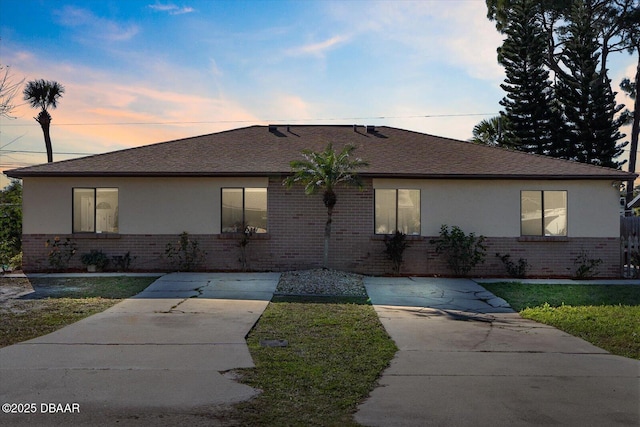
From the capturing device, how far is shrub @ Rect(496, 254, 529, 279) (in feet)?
52.3

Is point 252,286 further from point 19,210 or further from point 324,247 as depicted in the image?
point 19,210

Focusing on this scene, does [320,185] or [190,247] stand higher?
[320,185]

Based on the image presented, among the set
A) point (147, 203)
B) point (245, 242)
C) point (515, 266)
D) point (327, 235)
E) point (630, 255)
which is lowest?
point (515, 266)

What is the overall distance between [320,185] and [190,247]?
13.1ft

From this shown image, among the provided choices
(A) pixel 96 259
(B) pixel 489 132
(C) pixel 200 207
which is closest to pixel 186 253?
(C) pixel 200 207

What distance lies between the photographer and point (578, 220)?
53.2ft

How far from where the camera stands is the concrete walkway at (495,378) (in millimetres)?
5133

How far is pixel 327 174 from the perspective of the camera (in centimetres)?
1490

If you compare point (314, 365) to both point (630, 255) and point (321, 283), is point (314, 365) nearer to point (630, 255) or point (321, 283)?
point (321, 283)

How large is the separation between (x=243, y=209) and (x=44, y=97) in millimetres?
23689

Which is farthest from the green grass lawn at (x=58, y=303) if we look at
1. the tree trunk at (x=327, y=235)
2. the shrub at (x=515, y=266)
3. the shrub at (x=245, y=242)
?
the shrub at (x=515, y=266)

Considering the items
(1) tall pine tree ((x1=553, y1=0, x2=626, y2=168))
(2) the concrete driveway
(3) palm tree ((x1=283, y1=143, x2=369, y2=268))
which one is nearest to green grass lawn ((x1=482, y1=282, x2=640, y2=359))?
(3) palm tree ((x1=283, y1=143, x2=369, y2=268))

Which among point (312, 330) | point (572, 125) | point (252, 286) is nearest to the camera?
point (312, 330)

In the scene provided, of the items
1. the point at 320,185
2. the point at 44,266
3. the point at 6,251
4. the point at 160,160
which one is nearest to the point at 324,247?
the point at 320,185
